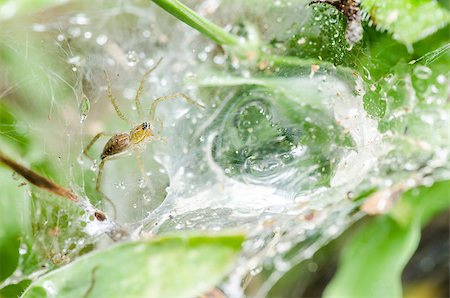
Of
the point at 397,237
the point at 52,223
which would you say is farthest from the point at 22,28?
the point at 397,237

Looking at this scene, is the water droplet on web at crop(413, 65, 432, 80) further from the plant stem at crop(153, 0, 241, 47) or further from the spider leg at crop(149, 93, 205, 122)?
the spider leg at crop(149, 93, 205, 122)

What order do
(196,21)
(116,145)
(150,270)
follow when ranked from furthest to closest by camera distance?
(116,145) → (196,21) → (150,270)

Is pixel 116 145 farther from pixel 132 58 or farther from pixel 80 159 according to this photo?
pixel 132 58

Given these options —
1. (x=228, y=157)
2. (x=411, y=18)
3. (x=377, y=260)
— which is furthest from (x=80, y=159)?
(x=411, y=18)

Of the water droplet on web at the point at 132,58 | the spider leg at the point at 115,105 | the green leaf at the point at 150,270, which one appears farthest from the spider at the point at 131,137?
the green leaf at the point at 150,270

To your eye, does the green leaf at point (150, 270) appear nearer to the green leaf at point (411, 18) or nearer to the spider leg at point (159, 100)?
the spider leg at point (159, 100)

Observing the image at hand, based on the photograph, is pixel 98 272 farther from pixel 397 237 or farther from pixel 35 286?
pixel 397 237
